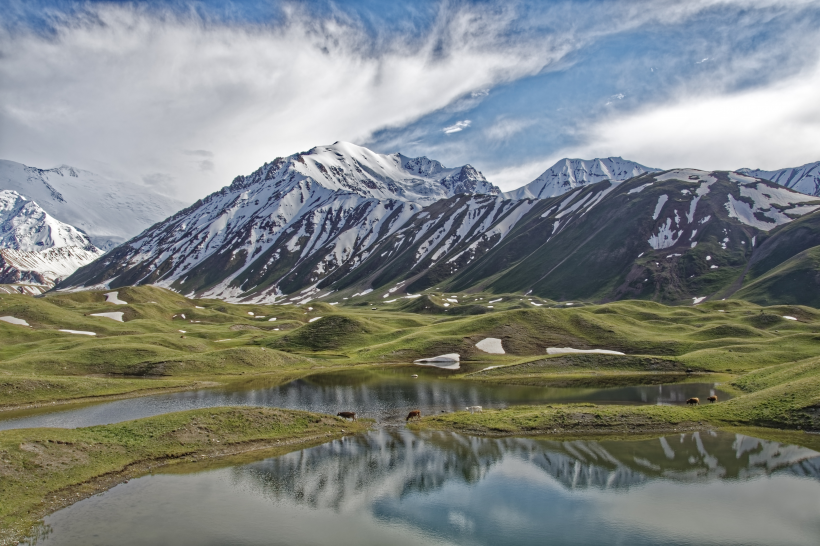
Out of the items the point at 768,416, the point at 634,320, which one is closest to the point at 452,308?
the point at 634,320

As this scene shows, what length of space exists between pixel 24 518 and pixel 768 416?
59.3 m

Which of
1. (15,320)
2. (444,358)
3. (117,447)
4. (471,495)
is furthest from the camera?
(15,320)

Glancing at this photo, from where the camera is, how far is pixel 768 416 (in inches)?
1797

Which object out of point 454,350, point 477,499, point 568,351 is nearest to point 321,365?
point 454,350

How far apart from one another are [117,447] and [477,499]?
28.6m

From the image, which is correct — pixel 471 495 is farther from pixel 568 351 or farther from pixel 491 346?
pixel 491 346

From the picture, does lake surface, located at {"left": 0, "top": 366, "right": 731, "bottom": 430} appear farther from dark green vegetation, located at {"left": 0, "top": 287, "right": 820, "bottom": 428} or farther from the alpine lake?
dark green vegetation, located at {"left": 0, "top": 287, "right": 820, "bottom": 428}

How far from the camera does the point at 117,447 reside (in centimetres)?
3772

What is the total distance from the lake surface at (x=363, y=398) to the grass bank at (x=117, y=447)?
9.61 m

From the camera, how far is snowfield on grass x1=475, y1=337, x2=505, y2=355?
104 m

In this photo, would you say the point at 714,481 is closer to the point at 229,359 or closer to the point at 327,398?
the point at 327,398

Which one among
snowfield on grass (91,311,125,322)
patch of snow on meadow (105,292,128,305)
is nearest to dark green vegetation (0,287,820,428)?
snowfield on grass (91,311,125,322)

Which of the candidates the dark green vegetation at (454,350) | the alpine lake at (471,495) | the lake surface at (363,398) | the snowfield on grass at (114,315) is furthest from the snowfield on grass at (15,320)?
the alpine lake at (471,495)

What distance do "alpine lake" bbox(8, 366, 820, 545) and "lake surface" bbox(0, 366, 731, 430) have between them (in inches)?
222
